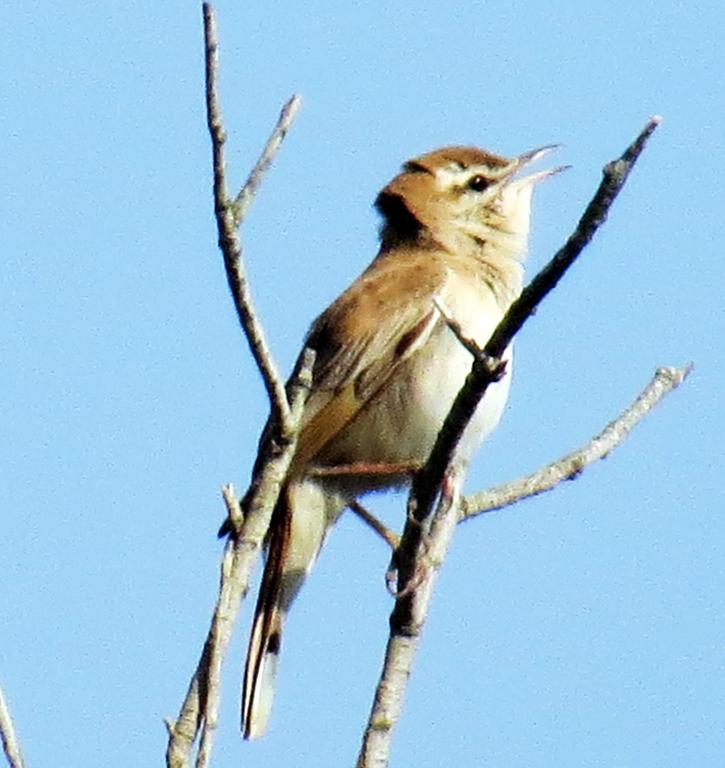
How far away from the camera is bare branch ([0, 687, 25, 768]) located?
3.63m

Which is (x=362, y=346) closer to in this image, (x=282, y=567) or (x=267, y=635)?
(x=282, y=567)

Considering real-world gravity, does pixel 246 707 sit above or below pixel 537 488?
below

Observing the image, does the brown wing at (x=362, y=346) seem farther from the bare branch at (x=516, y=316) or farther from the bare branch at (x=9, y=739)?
the bare branch at (x=9, y=739)

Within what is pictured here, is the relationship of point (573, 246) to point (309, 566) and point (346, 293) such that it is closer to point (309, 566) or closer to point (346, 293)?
point (309, 566)

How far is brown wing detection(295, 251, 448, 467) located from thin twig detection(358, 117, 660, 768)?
1.83m

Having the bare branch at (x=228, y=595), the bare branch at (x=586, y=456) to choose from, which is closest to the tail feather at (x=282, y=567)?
the bare branch at (x=586, y=456)

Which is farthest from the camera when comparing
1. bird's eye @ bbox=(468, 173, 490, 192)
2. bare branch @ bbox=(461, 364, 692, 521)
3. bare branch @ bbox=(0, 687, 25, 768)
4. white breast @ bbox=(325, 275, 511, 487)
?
bird's eye @ bbox=(468, 173, 490, 192)

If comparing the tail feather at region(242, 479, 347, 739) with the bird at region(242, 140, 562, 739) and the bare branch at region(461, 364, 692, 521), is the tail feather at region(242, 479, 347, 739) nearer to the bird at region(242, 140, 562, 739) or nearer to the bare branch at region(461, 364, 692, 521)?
the bird at region(242, 140, 562, 739)

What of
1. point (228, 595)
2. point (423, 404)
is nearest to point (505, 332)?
point (228, 595)

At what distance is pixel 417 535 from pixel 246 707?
157cm

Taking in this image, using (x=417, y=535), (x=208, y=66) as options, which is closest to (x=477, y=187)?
(x=417, y=535)

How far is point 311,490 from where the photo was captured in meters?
6.81

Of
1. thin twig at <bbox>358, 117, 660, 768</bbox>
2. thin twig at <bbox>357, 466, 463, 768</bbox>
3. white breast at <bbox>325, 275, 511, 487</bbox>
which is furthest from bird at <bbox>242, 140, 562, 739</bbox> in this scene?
thin twig at <bbox>358, 117, 660, 768</bbox>

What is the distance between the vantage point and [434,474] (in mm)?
4680
